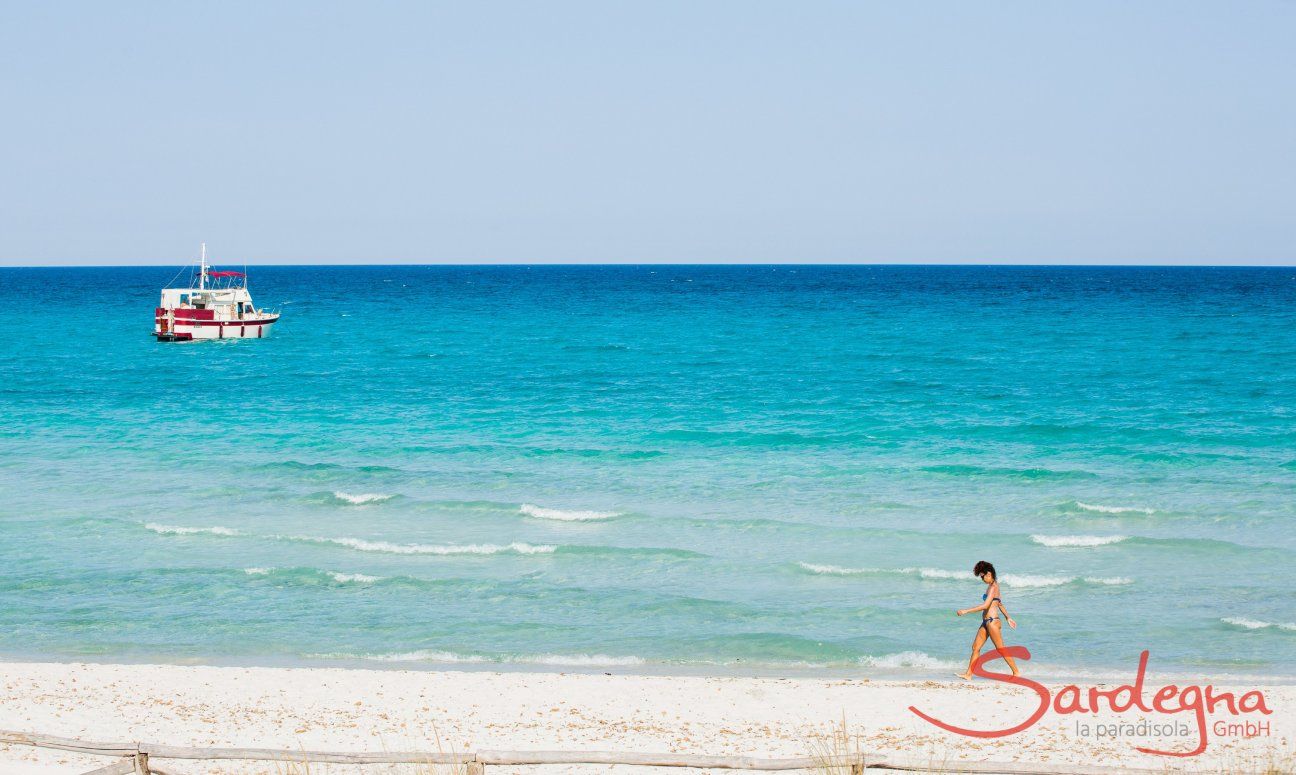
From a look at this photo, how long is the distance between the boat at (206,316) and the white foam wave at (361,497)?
3962 cm

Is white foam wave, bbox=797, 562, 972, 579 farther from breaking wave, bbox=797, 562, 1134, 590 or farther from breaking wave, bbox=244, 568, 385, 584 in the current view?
breaking wave, bbox=244, 568, 385, 584

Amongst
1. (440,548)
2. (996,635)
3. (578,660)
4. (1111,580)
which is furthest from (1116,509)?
(440,548)

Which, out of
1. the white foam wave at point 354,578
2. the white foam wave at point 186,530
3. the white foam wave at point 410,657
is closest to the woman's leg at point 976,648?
the white foam wave at point 410,657

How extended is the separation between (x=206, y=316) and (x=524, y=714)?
5425 centimetres

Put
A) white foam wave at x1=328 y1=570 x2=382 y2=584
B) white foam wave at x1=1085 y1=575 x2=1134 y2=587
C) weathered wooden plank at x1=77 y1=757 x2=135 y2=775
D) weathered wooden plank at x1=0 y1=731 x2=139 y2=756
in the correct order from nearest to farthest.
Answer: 1. weathered wooden plank at x1=77 y1=757 x2=135 y2=775
2. weathered wooden plank at x1=0 y1=731 x2=139 y2=756
3. white foam wave at x1=1085 y1=575 x2=1134 y2=587
4. white foam wave at x1=328 y1=570 x2=382 y2=584

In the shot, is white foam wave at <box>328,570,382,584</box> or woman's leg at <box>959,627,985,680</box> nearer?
woman's leg at <box>959,627,985,680</box>

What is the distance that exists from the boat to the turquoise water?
497 inches

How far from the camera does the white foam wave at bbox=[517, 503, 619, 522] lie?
21953 millimetres

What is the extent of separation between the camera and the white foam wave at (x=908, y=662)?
1467 centimetres

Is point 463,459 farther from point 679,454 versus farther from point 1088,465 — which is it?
point 1088,465

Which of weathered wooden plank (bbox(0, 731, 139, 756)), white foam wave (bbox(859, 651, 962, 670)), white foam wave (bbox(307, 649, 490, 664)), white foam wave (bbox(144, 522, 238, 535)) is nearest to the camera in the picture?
weathered wooden plank (bbox(0, 731, 139, 756))

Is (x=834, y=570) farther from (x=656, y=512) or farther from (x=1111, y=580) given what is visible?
(x=656, y=512)

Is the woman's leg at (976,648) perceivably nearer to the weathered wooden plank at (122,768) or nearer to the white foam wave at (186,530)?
the weathered wooden plank at (122,768)

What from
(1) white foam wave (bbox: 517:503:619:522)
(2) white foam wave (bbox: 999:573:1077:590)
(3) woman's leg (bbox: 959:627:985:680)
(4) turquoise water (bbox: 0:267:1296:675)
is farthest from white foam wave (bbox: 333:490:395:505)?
(3) woman's leg (bbox: 959:627:985:680)
